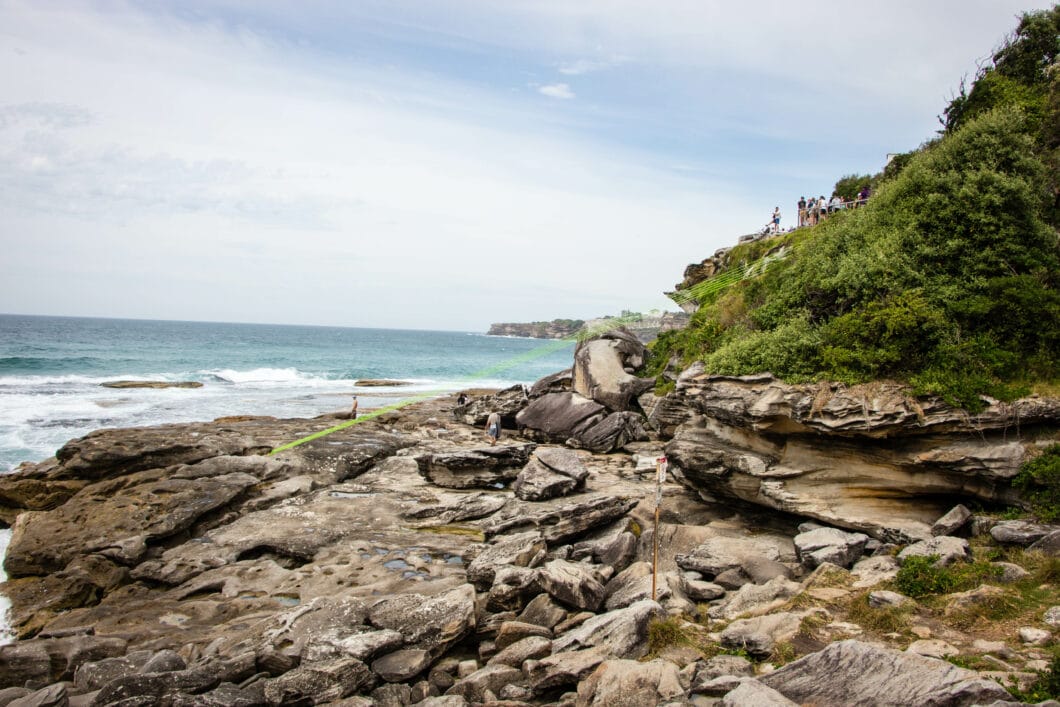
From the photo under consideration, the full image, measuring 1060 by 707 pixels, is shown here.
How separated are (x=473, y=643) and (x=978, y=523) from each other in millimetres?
9376

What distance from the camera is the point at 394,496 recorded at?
739 inches

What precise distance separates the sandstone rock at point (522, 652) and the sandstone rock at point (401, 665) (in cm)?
109

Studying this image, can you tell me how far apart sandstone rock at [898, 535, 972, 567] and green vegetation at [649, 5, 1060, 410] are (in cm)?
275

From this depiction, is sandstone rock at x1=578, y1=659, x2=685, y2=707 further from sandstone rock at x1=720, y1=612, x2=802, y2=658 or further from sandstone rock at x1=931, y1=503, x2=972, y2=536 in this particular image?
sandstone rock at x1=931, y1=503, x2=972, y2=536

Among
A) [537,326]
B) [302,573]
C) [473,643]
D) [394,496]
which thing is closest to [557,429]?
[394,496]

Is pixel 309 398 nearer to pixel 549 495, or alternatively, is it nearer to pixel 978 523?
pixel 549 495

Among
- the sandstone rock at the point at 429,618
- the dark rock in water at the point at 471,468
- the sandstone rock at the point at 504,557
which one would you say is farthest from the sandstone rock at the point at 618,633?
the dark rock in water at the point at 471,468

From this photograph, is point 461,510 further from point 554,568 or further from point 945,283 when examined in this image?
point 945,283

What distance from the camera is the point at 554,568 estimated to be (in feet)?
37.4

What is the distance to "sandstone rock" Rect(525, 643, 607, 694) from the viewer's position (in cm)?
831

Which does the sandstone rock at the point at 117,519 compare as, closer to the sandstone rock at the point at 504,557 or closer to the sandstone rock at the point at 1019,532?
the sandstone rock at the point at 504,557

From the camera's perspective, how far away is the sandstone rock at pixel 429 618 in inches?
390

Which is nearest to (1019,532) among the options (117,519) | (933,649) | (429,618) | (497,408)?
(933,649)

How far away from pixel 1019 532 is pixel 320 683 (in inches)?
450
